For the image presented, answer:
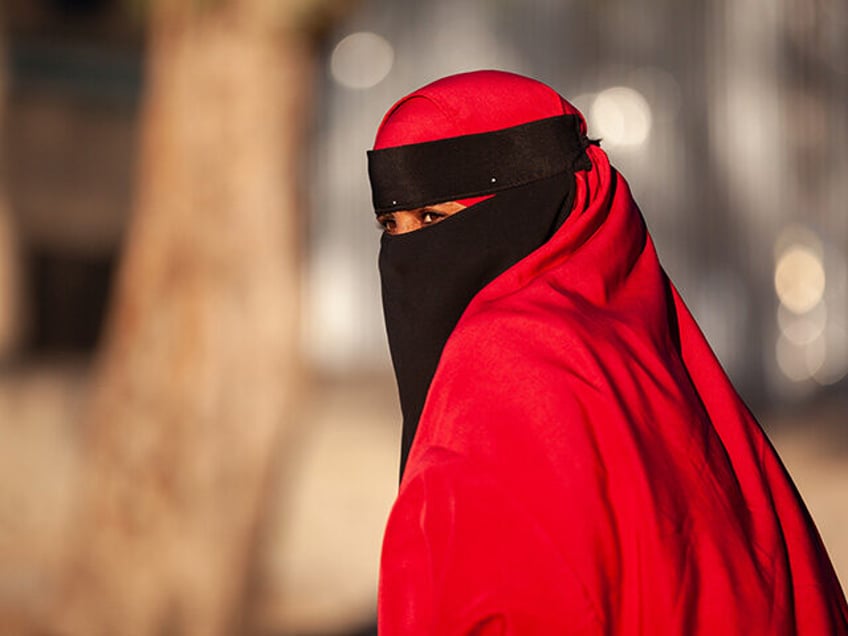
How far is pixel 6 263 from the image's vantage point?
13.3m

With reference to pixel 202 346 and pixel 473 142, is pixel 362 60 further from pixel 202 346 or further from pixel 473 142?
pixel 473 142

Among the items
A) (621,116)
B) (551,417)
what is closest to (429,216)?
(551,417)

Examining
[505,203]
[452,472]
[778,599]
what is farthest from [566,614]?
[505,203]

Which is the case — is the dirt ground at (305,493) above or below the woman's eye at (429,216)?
below

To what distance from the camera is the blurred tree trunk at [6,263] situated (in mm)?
13062

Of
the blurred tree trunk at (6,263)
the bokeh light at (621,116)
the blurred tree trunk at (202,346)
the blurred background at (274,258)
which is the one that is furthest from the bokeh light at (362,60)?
the blurred tree trunk at (202,346)

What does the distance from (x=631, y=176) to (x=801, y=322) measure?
2203mm

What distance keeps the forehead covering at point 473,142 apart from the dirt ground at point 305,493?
683 cm

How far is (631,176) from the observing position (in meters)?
14.0

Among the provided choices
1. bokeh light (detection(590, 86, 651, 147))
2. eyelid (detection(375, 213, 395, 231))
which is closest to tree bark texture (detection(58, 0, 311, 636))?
eyelid (detection(375, 213, 395, 231))

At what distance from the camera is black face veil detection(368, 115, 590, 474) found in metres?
1.94

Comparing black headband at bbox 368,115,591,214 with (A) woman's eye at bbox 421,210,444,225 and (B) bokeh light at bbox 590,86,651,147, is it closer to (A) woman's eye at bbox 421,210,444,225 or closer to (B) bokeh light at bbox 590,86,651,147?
(A) woman's eye at bbox 421,210,444,225

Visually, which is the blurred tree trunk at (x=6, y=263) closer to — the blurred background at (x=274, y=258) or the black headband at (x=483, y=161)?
the blurred background at (x=274, y=258)

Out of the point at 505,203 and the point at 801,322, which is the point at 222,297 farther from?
the point at 801,322
